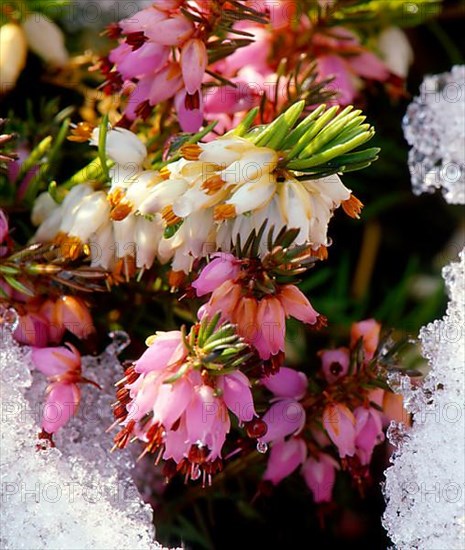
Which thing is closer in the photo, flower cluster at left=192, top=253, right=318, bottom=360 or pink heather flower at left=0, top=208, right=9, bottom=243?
flower cluster at left=192, top=253, right=318, bottom=360

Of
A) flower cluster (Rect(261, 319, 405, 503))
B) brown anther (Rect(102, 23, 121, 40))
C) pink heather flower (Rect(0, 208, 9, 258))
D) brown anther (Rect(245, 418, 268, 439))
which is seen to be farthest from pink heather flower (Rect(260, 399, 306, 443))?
brown anther (Rect(102, 23, 121, 40))

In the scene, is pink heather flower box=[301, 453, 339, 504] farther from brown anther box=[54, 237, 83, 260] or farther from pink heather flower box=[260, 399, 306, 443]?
brown anther box=[54, 237, 83, 260]

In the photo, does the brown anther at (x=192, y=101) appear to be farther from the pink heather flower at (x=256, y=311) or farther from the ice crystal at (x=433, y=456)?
the ice crystal at (x=433, y=456)

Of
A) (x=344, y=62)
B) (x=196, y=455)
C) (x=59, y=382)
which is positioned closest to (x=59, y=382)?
(x=59, y=382)

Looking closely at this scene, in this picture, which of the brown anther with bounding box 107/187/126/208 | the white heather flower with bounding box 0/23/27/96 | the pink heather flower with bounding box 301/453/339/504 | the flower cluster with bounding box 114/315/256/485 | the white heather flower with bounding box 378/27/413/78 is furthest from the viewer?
the white heather flower with bounding box 378/27/413/78

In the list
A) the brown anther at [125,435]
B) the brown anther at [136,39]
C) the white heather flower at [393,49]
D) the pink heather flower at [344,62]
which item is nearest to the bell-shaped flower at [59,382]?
the brown anther at [125,435]

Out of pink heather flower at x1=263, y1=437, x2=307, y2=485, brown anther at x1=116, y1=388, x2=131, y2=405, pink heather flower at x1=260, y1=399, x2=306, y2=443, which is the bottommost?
pink heather flower at x1=263, y1=437, x2=307, y2=485

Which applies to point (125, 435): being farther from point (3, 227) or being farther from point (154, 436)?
point (3, 227)

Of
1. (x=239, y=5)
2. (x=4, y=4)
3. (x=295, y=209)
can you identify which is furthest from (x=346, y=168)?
(x=4, y=4)
